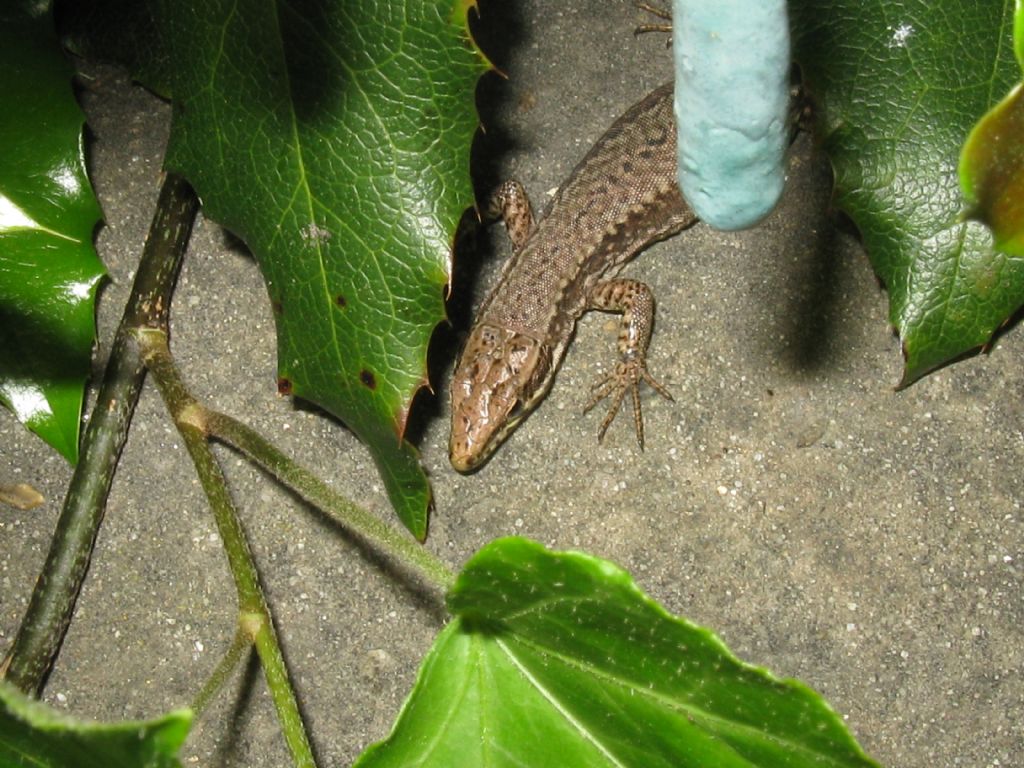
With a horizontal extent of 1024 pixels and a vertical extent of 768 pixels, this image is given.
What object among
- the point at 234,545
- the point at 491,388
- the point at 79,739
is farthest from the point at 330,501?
the point at 491,388

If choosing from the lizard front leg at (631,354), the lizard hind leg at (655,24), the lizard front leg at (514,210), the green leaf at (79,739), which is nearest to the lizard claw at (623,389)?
the lizard front leg at (631,354)

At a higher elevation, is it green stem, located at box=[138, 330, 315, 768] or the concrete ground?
green stem, located at box=[138, 330, 315, 768]

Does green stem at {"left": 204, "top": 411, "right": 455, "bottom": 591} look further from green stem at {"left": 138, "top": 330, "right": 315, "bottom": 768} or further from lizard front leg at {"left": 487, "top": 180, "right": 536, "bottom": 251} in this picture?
lizard front leg at {"left": 487, "top": 180, "right": 536, "bottom": 251}

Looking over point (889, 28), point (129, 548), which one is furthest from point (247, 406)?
point (889, 28)

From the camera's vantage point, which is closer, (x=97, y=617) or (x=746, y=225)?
(x=746, y=225)

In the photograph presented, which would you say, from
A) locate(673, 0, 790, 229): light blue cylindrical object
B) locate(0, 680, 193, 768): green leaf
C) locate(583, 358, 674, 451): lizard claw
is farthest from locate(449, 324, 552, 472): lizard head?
locate(673, 0, 790, 229): light blue cylindrical object

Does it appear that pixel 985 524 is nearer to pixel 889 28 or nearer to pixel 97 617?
pixel 889 28
